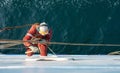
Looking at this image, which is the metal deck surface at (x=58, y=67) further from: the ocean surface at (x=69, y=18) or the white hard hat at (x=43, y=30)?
the ocean surface at (x=69, y=18)

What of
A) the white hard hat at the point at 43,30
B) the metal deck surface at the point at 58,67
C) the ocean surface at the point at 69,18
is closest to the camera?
the metal deck surface at the point at 58,67

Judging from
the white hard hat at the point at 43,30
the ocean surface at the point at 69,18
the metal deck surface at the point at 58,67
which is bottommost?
the ocean surface at the point at 69,18

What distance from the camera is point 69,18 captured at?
22.4 meters

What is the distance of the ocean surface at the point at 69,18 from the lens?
21.3m

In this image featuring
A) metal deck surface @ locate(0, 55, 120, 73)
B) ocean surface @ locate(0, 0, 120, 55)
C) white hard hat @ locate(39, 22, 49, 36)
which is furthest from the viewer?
ocean surface @ locate(0, 0, 120, 55)

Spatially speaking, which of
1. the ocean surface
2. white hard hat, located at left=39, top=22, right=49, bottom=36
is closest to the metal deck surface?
white hard hat, located at left=39, top=22, right=49, bottom=36

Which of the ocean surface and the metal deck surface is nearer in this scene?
the metal deck surface

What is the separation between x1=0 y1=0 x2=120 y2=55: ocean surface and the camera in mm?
21281

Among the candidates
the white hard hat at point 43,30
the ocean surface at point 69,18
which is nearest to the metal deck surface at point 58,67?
the white hard hat at point 43,30

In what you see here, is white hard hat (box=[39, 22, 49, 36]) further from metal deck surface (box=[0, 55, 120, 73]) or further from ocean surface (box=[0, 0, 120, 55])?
ocean surface (box=[0, 0, 120, 55])

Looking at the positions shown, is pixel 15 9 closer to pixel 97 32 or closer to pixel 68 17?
pixel 68 17

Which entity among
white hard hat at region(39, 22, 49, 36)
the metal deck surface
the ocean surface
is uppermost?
white hard hat at region(39, 22, 49, 36)

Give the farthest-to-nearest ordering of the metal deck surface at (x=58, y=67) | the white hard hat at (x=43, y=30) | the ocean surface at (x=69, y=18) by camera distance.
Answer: the ocean surface at (x=69, y=18) < the white hard hat at (x=43, y=30) < the metal deck surface at (x=58, y=67)

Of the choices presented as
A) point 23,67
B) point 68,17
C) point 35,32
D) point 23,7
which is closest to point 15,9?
point 23,7
